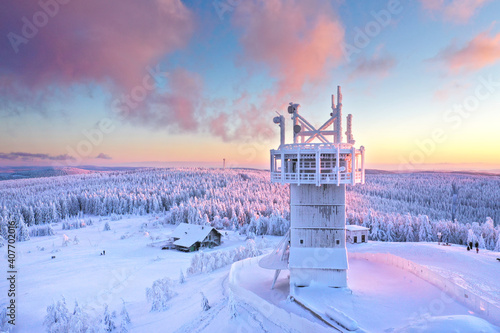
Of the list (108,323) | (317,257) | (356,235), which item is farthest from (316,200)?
(356,235)

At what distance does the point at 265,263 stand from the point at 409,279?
31.8 feet

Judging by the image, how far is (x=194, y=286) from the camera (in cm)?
2600

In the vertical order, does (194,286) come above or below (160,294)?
below

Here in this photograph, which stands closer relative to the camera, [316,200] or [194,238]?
[316,200]

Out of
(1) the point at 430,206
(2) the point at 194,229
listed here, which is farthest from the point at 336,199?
(1) the point at 430,206

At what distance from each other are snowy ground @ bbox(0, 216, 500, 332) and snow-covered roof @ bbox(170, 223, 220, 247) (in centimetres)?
256

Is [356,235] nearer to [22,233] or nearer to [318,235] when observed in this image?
[318,235]

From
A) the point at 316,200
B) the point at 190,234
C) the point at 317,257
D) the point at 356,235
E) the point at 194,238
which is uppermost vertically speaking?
the point at 316,200

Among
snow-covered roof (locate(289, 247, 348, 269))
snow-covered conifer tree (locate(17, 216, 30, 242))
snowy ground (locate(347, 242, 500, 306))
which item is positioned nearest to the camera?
snow-covered roof (locate(289, 247, 348, 269))

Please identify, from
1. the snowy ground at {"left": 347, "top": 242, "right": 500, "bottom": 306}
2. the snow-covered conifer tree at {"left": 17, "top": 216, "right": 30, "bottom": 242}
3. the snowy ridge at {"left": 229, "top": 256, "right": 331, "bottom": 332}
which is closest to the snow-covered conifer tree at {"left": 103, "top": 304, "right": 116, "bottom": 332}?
the snowy ridge at {"left": 229, "top": 256, "right": 331, "bottom": 332}

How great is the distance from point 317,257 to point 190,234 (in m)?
39.6

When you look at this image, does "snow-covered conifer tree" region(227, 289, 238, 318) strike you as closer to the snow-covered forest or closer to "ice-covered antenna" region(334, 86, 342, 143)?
"ice-covered antenna" region(334, 86, 342, 143)

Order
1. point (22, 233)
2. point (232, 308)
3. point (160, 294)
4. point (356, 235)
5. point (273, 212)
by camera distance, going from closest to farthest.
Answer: point (232, 308), point (160, 294), point (356, 235), point (22, 233), point (273, 212)

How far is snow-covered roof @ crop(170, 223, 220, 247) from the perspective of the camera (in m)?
48.9
